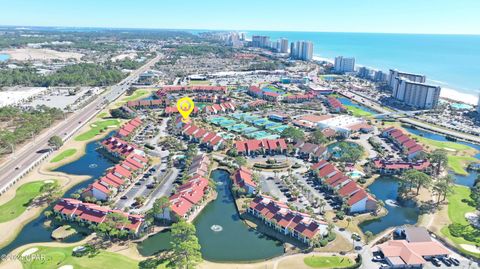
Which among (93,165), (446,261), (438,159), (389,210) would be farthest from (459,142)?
(93,165)

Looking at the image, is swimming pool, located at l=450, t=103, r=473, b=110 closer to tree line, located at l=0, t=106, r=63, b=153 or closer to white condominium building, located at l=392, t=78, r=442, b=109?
white condominium building, located at l=392, t=78, r=442, b=109

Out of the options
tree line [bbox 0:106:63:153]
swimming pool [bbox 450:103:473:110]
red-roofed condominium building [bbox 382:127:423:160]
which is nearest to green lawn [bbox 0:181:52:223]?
tree line [bbox 0:106:63:153]

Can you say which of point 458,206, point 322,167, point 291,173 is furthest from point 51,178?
point 458,206

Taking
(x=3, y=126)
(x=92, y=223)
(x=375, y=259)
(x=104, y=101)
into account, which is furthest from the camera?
(x=104, y=101)

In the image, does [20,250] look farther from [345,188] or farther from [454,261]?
[454,261]

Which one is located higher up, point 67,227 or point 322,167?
point 322,167

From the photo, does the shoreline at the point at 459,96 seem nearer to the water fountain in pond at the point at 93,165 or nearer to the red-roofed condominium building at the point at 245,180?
the red-roofed condominium building at the point at 245,180

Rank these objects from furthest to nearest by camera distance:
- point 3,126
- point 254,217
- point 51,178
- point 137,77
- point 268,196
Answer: point 137,77
point 3,126
point 51,178
point 268,196
point 254,217

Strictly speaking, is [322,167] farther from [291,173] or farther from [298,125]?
[298,125]
